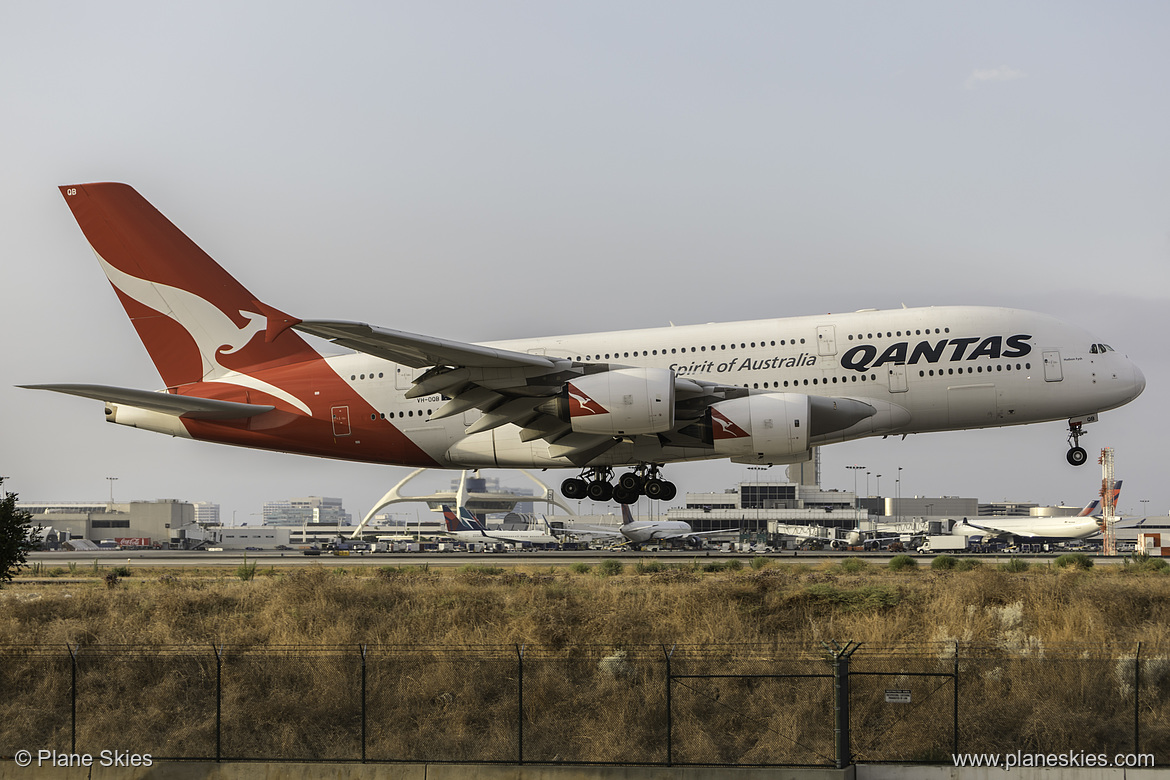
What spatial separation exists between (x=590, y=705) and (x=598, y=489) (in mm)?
13221

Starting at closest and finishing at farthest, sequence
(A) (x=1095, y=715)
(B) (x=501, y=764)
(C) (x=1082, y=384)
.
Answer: (B) (x=501, y=764) < (A) (x=1095, y=715) < (C) (x=1082, y=384)

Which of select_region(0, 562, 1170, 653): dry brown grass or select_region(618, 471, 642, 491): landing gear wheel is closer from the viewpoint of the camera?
select_region(0, 562, 1170, 653): dry brown grass

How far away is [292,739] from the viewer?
21359mm

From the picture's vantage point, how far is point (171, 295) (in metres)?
35.7

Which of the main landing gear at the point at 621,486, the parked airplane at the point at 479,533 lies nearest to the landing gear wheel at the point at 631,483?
the main landing gear at the point at 621,486

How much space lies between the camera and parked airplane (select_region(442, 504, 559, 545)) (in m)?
124

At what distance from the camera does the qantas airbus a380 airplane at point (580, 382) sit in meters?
29.7

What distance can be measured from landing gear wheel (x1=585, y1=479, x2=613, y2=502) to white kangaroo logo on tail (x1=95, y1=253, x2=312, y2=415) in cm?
1208

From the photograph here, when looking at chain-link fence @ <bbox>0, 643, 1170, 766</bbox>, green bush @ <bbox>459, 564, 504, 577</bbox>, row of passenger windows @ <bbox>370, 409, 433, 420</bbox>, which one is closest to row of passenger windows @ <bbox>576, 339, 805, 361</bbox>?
row of passenger windows @ <bbox>370, 409, 433, 420</bbox>

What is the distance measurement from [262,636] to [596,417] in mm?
10727

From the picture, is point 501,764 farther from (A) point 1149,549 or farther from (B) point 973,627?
(A) point 1149,549

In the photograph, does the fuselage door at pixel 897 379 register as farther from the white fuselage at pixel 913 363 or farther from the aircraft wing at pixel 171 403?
the aircraft wing at pixel 171 403

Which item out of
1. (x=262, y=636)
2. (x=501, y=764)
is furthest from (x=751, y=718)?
(x=262, y=636)

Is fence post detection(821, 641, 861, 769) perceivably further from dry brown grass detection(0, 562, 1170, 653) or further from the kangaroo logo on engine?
the kangaroo logo on engine
